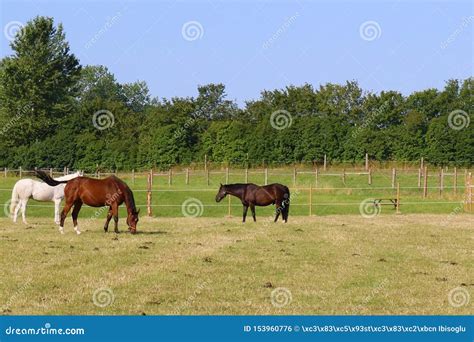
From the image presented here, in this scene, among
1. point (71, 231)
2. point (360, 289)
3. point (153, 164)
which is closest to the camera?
point (360, 289)

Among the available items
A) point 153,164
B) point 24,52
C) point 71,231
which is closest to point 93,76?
point 24,52

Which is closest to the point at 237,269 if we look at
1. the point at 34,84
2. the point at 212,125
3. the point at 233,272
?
the point at 233,272

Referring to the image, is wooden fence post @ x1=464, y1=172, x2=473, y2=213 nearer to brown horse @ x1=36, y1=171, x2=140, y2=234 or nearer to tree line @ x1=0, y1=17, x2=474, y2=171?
brown horse @ x1=36, y1=171, x2=140, y2=234

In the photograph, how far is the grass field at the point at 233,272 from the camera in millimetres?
9430

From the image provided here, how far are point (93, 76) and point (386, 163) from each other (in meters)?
71.4

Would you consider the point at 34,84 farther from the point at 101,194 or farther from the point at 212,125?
the point at 101,194

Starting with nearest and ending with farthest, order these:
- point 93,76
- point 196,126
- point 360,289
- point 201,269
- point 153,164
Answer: point 360,289
point 201,269
point 153,164
point 196,126
point 93,76

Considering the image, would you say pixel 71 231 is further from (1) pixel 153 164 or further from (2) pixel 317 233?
(1) pixel 153 164

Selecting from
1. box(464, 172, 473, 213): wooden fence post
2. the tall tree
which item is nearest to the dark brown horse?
box(464, 172, 473, 213): wooden fence post

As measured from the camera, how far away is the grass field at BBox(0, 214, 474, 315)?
9.43 m

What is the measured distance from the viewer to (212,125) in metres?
65.1

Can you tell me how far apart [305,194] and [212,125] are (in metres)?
21.8

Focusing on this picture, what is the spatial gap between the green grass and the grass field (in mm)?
14244
